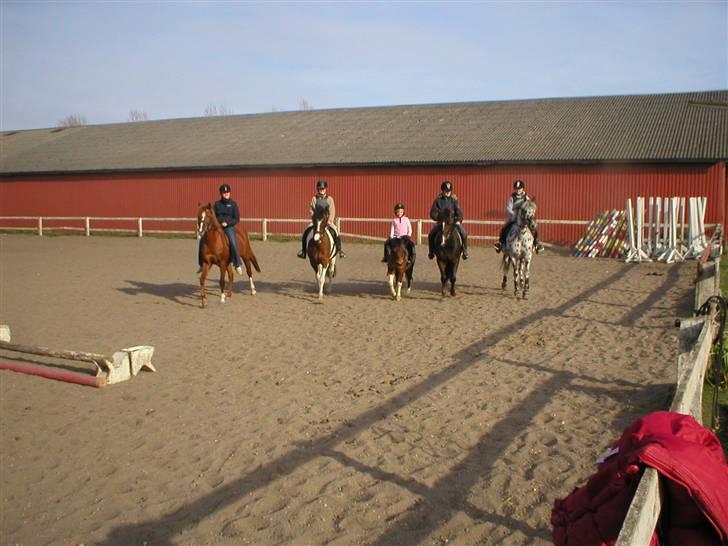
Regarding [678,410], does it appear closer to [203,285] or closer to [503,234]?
[503,234]

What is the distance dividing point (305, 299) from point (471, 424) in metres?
8.43

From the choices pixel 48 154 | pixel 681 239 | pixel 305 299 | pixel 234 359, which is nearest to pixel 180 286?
pixel 305 299

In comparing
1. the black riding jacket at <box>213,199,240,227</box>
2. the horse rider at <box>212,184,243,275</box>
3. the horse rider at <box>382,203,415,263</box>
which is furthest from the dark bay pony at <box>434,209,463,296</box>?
the black riding jacket at <box>213,199,240,227</box>

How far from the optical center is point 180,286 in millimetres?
16859

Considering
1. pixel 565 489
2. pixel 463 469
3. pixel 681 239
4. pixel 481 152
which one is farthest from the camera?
pixel 481 152

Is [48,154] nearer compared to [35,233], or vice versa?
[35,233]

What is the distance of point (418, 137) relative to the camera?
3378cm

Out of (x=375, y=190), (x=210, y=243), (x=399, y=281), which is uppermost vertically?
(x=375, y=190)

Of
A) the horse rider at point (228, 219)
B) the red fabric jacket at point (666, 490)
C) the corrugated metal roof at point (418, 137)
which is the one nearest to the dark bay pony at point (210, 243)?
the horse rider at point (228, 219)

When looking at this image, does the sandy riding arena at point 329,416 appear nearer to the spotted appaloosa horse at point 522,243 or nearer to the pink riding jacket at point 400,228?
the spotted appaloosa horse at point 522,243

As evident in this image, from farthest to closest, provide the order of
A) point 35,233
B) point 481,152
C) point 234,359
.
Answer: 1. point 35,233
2. point 481,152
3. point 234,359

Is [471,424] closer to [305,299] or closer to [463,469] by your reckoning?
[463,469]

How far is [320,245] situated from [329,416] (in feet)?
24.9

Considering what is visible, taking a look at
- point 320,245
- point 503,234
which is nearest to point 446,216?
point 503,234
